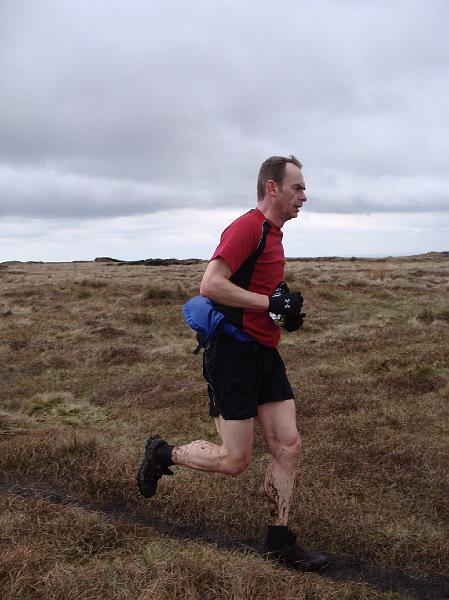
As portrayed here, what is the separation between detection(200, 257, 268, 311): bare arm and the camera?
12.1ft

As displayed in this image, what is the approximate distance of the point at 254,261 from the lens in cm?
385

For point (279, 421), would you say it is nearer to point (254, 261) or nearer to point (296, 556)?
point (296, 556)

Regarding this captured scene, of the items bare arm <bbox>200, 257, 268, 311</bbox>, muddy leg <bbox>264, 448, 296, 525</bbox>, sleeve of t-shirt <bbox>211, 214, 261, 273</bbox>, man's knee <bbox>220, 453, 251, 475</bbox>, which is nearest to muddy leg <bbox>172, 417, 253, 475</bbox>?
man's knee <bbox>220, 453, 251, 475</bbox>

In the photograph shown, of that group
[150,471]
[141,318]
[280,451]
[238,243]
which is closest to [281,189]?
[238,243]

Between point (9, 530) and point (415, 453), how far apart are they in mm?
4038

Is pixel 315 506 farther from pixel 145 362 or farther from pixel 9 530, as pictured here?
pixel 145 362

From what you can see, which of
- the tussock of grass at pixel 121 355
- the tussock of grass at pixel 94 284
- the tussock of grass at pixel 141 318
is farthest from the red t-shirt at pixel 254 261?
the tussock of grass at pixel 94 284

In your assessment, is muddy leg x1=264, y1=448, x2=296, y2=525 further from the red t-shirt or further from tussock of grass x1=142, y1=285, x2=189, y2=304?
tussock of grass x1=142, y1=285, x2=189, y2=304

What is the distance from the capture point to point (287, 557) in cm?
381

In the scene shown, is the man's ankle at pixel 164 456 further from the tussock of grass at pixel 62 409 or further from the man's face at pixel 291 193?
the tussock of grass at pixel 62 409

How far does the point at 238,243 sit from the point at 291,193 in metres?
0.56

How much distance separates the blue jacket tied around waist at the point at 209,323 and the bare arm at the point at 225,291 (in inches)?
7.2

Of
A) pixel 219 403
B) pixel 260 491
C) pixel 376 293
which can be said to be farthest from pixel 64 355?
pixel 376 293

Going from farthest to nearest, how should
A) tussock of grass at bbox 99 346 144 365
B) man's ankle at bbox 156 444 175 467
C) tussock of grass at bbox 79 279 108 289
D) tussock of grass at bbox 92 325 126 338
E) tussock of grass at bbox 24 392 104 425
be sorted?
1. tussock of grass at bbox 79 279 108 289
2. tussock of grass at bbox 92 325 126 338
3. tussock of grass at bbox 99 346 144 365
4. tussock of grass at bbox 24 392 104 425
5. man's ankle at bbox 156 444 175 467
